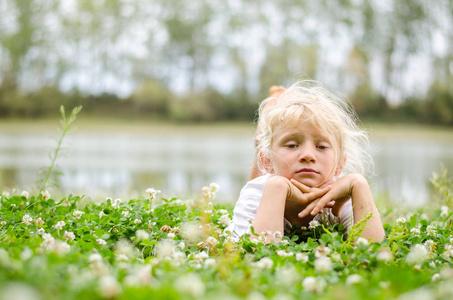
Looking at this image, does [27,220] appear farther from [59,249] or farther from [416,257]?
[416,257]

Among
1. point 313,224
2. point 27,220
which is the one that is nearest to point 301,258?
point 313,224

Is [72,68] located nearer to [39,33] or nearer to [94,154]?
[39,33]

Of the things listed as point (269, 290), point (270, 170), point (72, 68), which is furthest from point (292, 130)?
point (72, 68)

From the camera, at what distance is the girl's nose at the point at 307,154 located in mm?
3047

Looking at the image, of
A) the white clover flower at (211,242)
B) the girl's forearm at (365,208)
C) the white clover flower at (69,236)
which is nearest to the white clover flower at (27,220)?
the white clover flower at (69,236)

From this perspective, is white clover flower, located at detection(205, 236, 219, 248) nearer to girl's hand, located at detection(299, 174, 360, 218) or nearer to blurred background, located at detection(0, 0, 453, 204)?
girl's hand, located at detection(299, 174, 360, 218)

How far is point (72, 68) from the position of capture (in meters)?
33.9

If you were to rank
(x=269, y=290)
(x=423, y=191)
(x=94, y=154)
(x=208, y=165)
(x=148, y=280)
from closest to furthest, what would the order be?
(x=148, y=280), (x=269, y=290), (x=423, y=191), (x=208, y=165), (x=94, y=154)

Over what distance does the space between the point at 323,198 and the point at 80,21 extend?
34.1 meters

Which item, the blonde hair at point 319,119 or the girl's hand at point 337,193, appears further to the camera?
the blonde hair at point 319,119

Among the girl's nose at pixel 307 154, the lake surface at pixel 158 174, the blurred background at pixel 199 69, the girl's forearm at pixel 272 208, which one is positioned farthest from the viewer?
the blurred background at pixel 199 69

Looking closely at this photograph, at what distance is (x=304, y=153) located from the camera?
10.0 ft

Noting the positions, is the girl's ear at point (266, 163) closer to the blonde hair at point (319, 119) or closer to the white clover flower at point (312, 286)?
the blonde hair at point (319, 119)

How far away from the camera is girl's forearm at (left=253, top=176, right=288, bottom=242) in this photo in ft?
9.29
